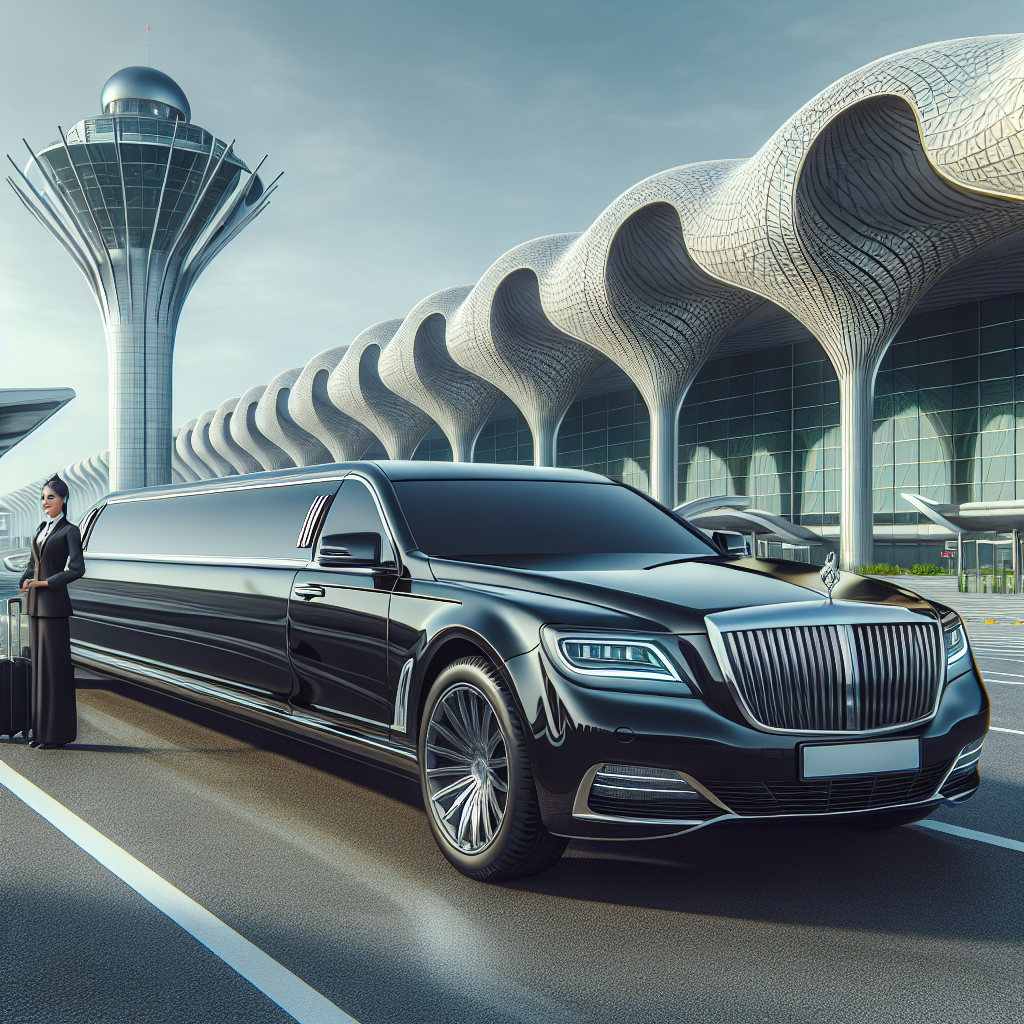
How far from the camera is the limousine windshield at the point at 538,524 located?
522cm

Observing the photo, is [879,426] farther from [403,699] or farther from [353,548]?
[403,699]

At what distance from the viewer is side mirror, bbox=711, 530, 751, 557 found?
5.87 meters

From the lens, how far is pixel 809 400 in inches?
2015

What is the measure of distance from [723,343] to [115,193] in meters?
35.7

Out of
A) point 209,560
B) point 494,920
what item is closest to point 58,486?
point 209,560

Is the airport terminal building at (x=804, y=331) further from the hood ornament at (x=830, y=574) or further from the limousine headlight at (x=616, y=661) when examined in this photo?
the limousine headlight at (x=616, y=661)

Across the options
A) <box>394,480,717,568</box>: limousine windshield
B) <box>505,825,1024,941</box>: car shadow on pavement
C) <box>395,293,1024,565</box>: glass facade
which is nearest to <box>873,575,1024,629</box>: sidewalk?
<box>395,293,1024,565</box>: glass facade

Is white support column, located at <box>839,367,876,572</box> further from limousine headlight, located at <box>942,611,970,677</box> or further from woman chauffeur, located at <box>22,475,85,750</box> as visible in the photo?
limousine headlight, located at <box>942,611,970,677</box>

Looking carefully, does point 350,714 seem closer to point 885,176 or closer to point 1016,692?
point 1016,692

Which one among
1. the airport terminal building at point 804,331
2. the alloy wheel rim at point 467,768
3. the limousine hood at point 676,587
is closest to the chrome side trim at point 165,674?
the alloy wheel rim at point 467,768

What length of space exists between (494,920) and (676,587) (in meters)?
1.48

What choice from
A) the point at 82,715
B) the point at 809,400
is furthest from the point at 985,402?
the point at 82,715

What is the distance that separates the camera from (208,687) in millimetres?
6699

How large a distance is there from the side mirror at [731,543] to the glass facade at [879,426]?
132ft
